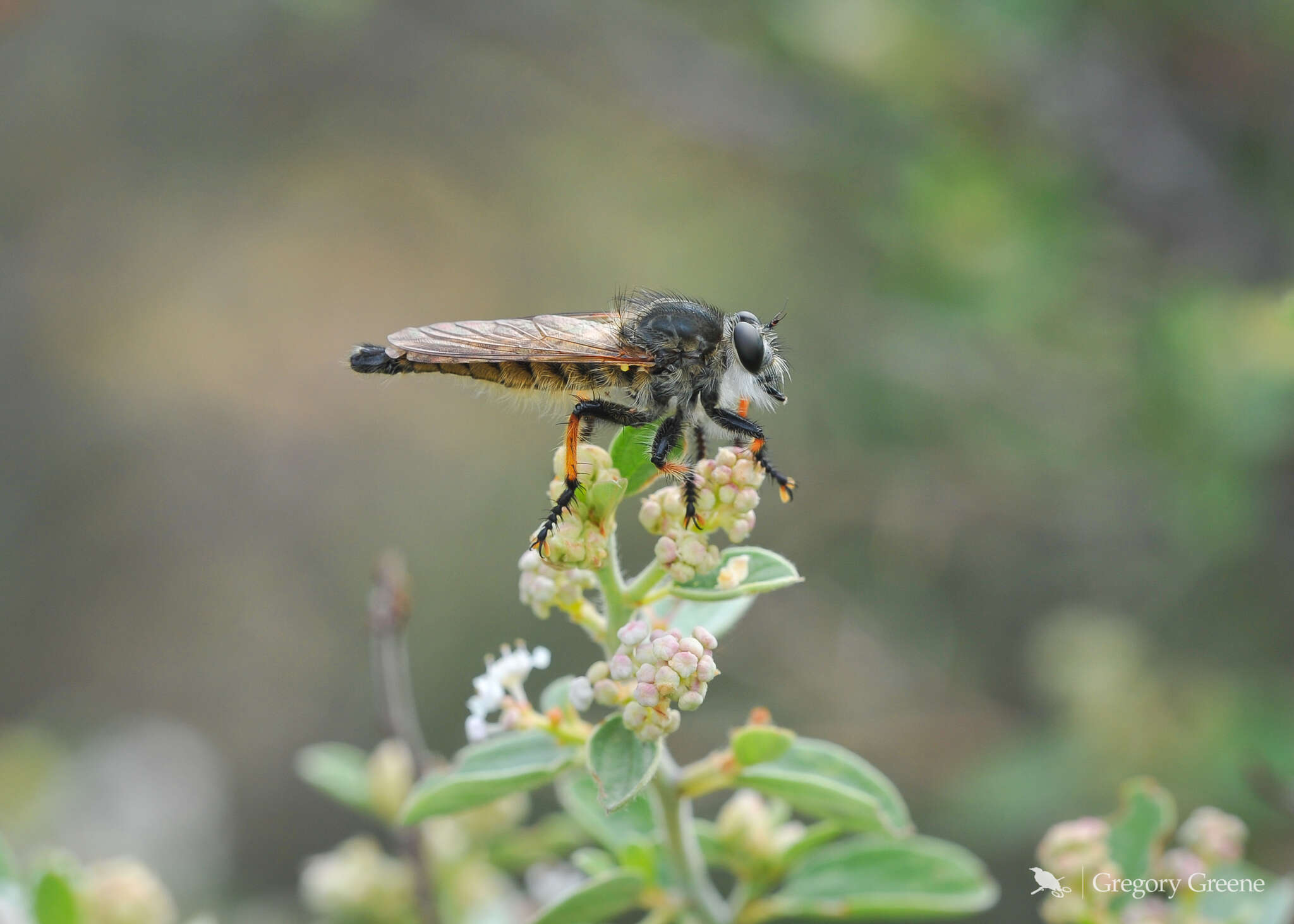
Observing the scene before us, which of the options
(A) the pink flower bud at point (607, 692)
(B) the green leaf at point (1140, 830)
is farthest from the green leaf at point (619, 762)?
(B) the green leaf at point (1140, 830)

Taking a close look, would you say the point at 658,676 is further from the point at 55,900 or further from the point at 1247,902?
the point at 1247,902

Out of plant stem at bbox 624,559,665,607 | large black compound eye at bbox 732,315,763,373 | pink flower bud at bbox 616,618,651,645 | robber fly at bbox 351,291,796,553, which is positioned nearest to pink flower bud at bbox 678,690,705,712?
pink flower bud at bbox 616,618,651,645

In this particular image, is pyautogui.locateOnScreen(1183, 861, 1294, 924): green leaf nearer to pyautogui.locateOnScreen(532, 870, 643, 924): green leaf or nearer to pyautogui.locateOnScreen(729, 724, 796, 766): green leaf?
pyautogui.locateOnScreen(729, 724, 796, 766): green leaf

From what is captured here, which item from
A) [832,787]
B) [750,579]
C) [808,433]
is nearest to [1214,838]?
[832,787]

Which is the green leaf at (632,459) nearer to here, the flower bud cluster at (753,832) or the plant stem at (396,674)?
the plant stem at (396,674)

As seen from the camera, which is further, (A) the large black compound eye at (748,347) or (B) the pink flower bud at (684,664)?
(A) the large black compound eye at (748,347)

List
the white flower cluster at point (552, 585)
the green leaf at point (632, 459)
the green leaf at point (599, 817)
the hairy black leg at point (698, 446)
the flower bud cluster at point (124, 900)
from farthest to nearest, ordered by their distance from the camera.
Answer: the hairy black leg at point (698, 446)
the flower bud cluster at point (124, 900)
the green leaf at point (599, 817)
the green leaf at point (632, 459)
the white flower cluster at point (552, 585)

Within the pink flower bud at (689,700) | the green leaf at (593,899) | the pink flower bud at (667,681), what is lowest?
the green leaf at (593,899)

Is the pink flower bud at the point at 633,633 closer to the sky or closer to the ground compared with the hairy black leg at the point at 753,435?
closer to the ground

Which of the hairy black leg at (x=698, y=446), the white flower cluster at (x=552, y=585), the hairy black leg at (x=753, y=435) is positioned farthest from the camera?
the hairy black leg at (x=698, y=446)
